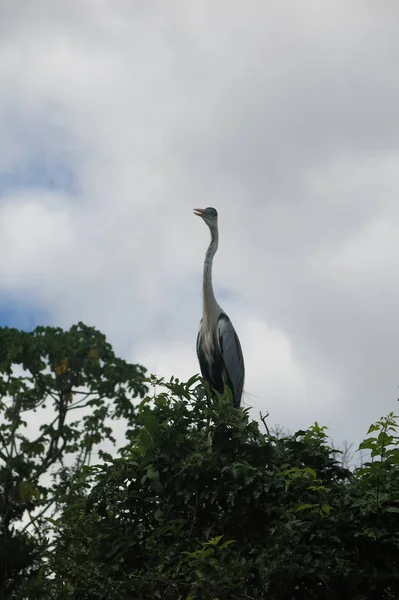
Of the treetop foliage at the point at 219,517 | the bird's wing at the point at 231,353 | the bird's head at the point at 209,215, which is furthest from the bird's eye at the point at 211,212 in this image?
the treetop foliage at the point at 219,517

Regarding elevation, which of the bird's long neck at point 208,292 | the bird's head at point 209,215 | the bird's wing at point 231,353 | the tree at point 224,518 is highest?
the bird's head at point 209,215

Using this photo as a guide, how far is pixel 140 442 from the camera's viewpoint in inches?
275

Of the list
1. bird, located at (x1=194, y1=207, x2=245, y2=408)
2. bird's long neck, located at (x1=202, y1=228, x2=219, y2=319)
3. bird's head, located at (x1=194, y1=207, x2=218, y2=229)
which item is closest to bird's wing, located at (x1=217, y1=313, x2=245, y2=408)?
bird, located at (x1=194, y1=207, x2=245, y2=408)

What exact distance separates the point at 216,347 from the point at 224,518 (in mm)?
3873

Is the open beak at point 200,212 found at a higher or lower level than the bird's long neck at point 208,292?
higher

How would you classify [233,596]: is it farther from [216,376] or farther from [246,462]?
[216,376]

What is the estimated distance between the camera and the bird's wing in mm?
10383

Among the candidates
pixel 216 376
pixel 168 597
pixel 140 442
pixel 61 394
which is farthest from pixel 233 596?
pixel 61 394

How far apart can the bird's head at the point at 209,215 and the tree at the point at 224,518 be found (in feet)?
13.2

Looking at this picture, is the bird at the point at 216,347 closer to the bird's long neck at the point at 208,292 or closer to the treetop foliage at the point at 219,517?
the bird's long neck at the point at 208,292

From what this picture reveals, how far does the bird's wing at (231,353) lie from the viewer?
34.1 ft

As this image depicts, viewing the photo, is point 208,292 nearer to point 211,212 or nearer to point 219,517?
point 211,212

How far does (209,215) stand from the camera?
431 inches

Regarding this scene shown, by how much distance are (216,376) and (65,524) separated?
3.58 m
